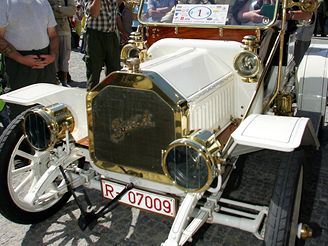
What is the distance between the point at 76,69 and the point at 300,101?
5.45 metres

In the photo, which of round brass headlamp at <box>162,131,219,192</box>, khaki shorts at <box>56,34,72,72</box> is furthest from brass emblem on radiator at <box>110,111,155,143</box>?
khaki shorts at <box>56,34,72,72</box>

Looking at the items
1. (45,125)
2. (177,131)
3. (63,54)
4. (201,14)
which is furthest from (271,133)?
(63,54)

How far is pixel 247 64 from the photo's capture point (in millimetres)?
2703

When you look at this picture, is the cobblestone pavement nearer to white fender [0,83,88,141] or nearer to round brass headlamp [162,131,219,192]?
white fender [0,83,88,141]

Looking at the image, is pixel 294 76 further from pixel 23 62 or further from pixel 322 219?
pixel 23 62

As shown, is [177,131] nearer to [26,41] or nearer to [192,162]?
[192,162]

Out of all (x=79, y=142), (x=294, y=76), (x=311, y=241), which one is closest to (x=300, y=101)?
(x=294, y=76)

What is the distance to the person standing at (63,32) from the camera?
20.0 feet

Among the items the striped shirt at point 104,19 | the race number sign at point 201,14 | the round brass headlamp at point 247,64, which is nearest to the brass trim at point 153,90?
the round brass headlamp at point 247,64

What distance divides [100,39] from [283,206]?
394 centimetres

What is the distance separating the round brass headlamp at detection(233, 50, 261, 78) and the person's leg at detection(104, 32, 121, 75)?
116 inches

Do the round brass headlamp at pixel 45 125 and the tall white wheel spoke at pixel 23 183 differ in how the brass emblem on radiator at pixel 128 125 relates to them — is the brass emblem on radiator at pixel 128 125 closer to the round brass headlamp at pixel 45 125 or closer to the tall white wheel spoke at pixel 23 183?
the round brass headlamp at pixel 45 125

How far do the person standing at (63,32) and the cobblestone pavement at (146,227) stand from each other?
3.65 metres

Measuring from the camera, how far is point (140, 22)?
3.38 meters
